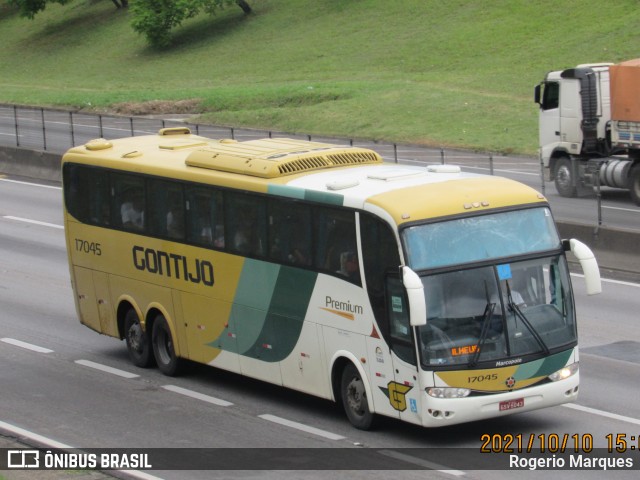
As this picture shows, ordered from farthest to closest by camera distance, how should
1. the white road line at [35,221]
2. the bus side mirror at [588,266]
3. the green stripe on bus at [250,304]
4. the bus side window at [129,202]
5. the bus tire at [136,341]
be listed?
the white road line at [35,221] < the bus tire at [136,341] < the bus side window at [129,202] < the green stripe on bus at [250,304] < the bus side mirror at [588,266]

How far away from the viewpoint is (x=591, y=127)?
106 feet

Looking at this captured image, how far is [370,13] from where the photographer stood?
76.1m

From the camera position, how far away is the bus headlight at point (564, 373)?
12164 millimetres

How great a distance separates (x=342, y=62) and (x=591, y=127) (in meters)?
37.1

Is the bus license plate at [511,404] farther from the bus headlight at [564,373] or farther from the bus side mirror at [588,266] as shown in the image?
the bus side mirror at [588,266]

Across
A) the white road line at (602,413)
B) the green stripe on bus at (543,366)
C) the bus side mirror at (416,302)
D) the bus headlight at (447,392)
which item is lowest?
the white road line at (602,413)

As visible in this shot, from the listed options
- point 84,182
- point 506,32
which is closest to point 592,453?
point 84,182

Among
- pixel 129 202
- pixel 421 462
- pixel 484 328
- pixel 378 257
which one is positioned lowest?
pixel 421 462

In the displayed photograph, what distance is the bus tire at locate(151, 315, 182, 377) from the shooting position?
15656mm

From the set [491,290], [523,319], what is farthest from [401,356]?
[523,319]

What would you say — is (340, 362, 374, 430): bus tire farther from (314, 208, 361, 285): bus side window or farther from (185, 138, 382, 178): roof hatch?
(185, 138, 382, 178): roof hatch

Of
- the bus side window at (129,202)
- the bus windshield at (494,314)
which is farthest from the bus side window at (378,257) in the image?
the bus side window at (129,202)

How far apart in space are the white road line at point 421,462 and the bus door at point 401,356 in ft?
1.16

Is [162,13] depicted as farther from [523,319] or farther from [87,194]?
[523,319]
